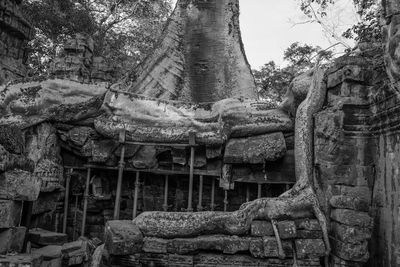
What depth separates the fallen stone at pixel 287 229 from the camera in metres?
4.11

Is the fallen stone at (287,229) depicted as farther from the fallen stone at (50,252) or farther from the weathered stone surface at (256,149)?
the fallen stone at (50,252)

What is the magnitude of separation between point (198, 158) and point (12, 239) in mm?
3059

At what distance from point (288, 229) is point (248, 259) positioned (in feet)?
1.80

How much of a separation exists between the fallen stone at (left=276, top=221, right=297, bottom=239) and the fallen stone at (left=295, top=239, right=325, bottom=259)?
4.1 inches

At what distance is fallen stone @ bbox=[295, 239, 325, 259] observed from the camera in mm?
4055

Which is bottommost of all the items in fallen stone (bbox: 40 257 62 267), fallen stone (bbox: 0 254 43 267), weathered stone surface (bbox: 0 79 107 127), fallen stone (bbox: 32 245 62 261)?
fallen stone (bbox: 40 257 62 267)

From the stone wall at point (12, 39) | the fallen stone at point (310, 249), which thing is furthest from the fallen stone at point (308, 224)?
the stone wall at point (12, 39)

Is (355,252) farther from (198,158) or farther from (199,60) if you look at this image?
(199,60)

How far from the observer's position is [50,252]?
4.47 meters

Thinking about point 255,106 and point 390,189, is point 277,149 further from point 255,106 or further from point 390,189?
point 390,189

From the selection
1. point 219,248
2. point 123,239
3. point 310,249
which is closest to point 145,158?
point 123,239

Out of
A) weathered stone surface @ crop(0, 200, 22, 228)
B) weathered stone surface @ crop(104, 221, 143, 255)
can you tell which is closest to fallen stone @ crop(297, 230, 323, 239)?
weathered stone surface @ crop(104, 221, 143, 255)

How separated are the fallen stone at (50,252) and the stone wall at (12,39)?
4.84 m

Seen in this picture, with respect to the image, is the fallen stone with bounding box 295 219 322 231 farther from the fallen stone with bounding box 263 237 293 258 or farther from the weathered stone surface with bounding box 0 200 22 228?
the weathered stone surface with bounding box 0 200 22 228
